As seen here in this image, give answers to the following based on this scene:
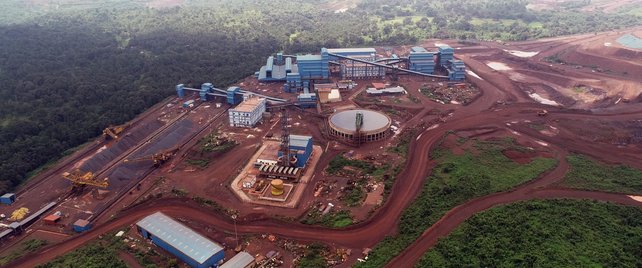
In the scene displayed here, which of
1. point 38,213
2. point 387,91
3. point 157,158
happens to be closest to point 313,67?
point 387,91

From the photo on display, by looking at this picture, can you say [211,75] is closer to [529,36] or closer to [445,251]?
[445,251]

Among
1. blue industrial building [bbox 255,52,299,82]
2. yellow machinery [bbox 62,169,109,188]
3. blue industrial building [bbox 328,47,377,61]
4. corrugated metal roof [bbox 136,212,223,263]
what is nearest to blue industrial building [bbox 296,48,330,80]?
blue industrial building [bbox 255,52,299,82]

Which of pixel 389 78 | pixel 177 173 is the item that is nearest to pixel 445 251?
pixel 177 173

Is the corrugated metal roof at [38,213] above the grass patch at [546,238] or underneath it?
underneath

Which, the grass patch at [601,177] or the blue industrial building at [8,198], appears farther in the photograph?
the blue industrial building at [8,198]

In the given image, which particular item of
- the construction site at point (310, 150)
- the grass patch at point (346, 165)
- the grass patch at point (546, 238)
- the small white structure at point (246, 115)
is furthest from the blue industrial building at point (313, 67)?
the grass patch at point (546, 238)

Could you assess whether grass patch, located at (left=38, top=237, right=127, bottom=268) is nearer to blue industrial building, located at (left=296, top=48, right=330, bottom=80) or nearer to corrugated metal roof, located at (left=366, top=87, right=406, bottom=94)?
corrugated metal roof, located at (left=366, top=87, right=406, bottom=94)

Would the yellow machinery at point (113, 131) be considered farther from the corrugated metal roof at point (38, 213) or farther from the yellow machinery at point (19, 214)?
the yellow machinery at point (19, 214)
